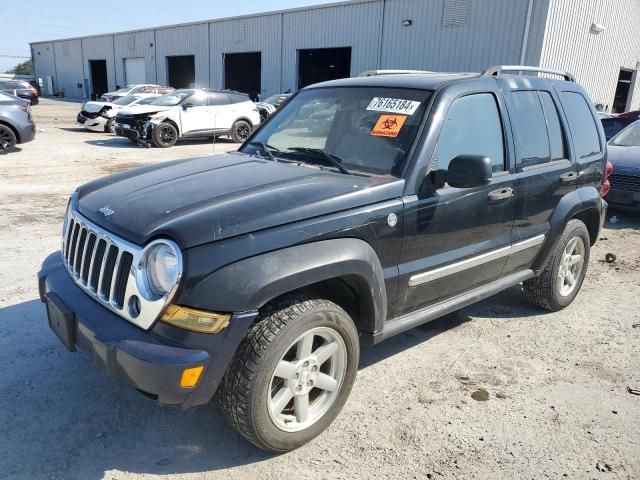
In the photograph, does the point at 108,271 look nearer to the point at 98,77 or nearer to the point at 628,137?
the point at 628,137

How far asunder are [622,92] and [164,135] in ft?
78.2

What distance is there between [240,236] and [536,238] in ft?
8.55

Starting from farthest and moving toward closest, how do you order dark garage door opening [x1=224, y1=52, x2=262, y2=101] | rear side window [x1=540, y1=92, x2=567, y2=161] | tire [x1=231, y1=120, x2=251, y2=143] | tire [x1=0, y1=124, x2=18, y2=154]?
dark garage door opening [x1=224, y1=52, x2=262, y2=101] → tire [x1=231, y1=120, x2=251, y2=143] → tire [x1=0, y1=124, x2=18, y2=154] → rear side window [x1=540, y1=92, x2=567, y2=161]

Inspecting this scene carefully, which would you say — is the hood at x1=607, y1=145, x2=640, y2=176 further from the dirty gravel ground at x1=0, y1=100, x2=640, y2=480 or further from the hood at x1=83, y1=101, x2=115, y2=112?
the hood at x1=83, y1=101, x2=115, y2=112

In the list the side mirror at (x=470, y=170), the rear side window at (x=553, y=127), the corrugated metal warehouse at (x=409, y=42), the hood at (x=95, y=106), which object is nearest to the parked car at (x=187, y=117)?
the hood at (x=95, y=106)

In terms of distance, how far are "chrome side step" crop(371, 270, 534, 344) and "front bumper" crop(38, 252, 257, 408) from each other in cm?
98

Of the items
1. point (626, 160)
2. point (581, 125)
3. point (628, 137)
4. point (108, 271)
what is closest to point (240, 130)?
point (628, 137)

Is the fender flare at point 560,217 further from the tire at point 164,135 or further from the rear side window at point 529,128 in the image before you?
the tire at point 164,135

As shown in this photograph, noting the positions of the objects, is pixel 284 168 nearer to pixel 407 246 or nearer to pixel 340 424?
pixel 407 246

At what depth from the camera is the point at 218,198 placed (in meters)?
2.69

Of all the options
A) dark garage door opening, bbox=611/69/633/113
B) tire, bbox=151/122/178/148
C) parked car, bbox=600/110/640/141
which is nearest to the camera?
parked car, bbox=600/110/640/141

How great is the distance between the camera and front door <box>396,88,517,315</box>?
10.2 ft

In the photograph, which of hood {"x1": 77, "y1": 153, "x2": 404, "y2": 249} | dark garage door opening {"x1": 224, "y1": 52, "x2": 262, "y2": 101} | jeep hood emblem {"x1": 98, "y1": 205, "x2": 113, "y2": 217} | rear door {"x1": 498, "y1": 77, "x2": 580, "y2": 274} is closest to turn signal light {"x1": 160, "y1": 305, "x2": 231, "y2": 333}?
hood {"x1": 77, "y1": 153, "x2": 404, "y2": 249}

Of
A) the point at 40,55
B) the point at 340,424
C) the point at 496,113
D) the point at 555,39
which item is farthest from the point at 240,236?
the point at 40,55
